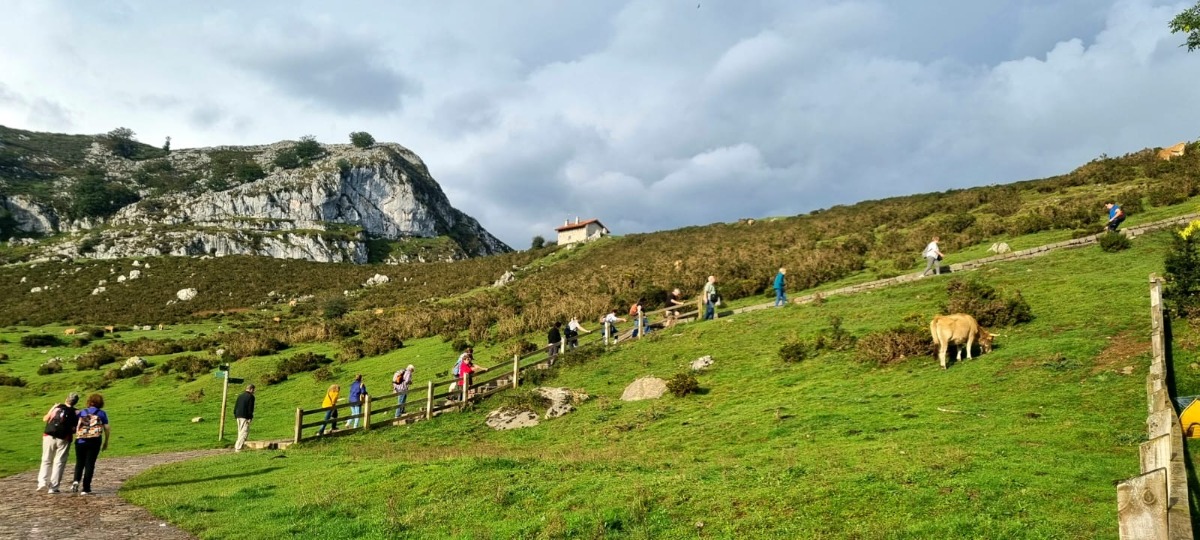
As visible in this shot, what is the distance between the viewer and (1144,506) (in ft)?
15.0

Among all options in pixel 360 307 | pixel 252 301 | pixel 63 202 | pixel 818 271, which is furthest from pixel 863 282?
pixel 63 202

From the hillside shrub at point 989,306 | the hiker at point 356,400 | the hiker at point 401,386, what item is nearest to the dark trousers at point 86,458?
the hiker at point 356,400

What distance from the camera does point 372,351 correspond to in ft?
135

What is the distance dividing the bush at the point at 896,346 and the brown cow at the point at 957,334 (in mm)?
1409

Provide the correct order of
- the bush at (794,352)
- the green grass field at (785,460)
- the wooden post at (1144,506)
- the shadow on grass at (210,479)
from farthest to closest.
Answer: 1. the bush at (794,352)
2. the shadow on grass at (210,479)
3. the green grass field at (785,460)
4. the wooden post at (1144,506)

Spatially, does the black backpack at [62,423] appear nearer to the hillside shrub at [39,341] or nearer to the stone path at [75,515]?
the stone path at [75,515]

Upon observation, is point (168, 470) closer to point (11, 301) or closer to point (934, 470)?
point (934, 470)

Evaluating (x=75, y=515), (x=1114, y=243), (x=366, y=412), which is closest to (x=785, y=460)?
(x=75, y=515)

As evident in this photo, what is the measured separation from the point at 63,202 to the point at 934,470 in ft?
606

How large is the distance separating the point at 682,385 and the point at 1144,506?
16.8 meters

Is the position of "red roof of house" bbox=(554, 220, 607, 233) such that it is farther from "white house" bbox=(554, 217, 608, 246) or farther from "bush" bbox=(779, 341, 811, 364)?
"bush" bbox=(779, 341, 811, 364)

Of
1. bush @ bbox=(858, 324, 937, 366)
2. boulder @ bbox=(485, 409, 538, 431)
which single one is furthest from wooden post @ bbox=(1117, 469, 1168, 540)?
boulder @ bbox=(485, 409, 538, 431)

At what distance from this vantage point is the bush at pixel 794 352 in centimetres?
2244

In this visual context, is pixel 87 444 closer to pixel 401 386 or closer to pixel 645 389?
pixel 401 386
